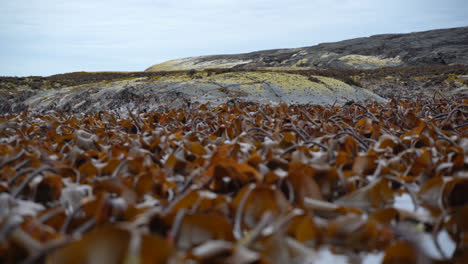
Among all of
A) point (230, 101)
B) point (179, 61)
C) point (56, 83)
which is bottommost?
point (230, 101)

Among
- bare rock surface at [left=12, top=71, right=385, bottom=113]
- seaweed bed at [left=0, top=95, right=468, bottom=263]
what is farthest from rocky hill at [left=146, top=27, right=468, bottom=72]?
seaweed bed at [left=0, top=95, right=468, bottom=263]

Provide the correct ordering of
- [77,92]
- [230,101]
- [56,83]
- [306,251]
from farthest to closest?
[56,83]
[77,92]
[230,101]
[306,251]

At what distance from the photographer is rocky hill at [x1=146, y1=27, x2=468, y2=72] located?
82.2 feet

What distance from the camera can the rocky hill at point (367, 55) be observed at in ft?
82.2

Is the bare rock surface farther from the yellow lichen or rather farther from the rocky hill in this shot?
the yellow lichen

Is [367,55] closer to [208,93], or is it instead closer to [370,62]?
[370,62]

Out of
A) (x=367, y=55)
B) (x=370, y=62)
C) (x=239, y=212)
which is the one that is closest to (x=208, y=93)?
(x=239, y=212)

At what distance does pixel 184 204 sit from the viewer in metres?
0.52

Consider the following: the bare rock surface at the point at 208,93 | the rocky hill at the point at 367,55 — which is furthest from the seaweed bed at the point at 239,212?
the rocky hill at the point at 367,55

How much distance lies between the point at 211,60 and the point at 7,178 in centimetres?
3444

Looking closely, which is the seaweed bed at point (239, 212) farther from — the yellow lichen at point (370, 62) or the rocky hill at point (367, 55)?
the yellow lichen at point (370, 62)

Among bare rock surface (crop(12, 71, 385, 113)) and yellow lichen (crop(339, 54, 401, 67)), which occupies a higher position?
yellow lichen (crop(339, 54, 401, 67))

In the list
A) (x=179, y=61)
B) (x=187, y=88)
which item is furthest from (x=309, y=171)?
(x=179, y=61)

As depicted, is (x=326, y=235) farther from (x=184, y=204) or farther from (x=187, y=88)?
(x=187, y=88)
